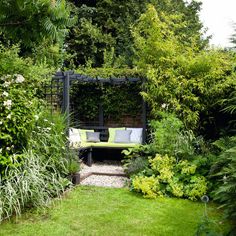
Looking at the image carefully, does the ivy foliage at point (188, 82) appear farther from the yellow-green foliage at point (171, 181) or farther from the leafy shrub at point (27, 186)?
the leafy shrub at point (27, 186)

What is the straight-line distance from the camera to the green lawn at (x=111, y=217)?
4.03 m

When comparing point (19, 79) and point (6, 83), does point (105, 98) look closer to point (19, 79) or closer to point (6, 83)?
point (19, 79)

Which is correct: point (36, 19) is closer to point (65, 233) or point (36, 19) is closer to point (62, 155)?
point (65, 233)

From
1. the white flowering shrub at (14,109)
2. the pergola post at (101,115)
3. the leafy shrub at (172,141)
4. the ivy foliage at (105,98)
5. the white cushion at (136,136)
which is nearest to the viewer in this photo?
the white flowering shrub at (14,109)

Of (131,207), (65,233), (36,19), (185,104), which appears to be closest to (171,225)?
(131,207)

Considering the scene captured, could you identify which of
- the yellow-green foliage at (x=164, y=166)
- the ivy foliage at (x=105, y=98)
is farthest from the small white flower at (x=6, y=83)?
the ivy foliage at (x=105, y=98)

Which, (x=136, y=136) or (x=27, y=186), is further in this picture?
(x=136, y=136)

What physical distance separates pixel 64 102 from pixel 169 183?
278 cm

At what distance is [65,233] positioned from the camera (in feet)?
12.9

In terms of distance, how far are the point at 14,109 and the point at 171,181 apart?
9.14ft

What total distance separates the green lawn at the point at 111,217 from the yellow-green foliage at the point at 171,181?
165mm

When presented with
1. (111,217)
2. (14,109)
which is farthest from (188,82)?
(14,109)

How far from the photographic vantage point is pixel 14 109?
479 centimetres

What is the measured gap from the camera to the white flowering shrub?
4656 mm
